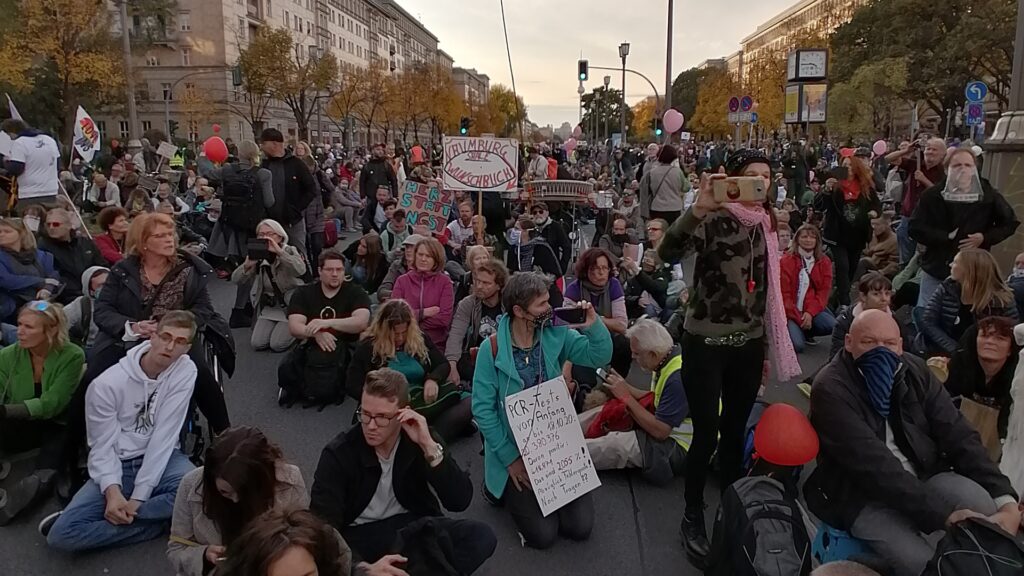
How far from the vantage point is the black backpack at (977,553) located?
2285 millimetres

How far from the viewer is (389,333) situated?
16.4 ft

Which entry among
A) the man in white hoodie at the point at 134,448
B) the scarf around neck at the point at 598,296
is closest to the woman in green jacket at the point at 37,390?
the man in white hoodie at the point at 134,448

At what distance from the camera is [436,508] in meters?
3.40

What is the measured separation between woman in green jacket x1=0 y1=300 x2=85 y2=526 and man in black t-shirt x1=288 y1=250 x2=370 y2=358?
1.71 metres

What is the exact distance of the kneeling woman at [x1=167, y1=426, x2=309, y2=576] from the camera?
2.73 metres

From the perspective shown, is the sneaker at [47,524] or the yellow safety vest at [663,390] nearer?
the sneaker at [47,524]

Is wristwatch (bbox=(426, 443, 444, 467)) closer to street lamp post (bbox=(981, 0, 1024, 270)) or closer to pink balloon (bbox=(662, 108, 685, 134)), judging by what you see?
street lamp post (bbox=(981, 0, 1024, 270))

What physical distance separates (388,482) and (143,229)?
2.52m

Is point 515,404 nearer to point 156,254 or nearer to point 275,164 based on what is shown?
point 156,254

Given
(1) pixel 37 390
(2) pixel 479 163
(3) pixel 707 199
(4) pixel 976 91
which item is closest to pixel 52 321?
(1) pixel 37 390

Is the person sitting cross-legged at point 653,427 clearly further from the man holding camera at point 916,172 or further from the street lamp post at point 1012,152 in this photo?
the street lamp post at point 1012,152

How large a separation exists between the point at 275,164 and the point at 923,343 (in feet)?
21.3

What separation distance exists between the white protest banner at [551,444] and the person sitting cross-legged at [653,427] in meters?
0.52

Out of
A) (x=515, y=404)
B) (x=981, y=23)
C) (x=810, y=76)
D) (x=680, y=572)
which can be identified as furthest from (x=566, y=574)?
(x=981, y=23)
